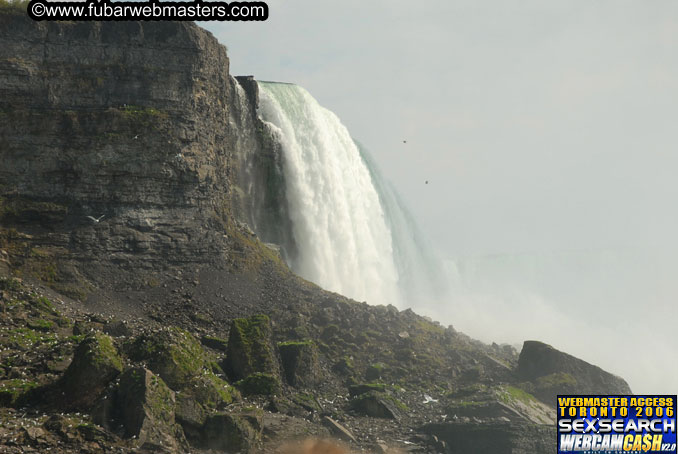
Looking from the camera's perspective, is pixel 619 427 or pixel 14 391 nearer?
pixel 14 391

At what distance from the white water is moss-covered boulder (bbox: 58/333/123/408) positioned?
22714 mm

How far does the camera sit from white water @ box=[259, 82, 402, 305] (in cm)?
4203

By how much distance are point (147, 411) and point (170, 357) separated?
2837 millimetres

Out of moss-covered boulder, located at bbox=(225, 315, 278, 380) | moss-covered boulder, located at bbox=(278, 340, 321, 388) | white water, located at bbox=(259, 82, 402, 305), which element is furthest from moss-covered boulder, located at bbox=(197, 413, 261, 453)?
white water, located at bbox=(259, 82, 402, 305)

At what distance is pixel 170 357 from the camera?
68.2ft

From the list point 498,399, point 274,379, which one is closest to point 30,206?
point 274,379

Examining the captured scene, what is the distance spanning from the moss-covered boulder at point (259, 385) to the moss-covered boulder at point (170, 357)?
6.53 ft

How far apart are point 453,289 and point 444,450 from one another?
41.5m

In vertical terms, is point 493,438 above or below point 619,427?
below

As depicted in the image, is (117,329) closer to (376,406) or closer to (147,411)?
(147,411)

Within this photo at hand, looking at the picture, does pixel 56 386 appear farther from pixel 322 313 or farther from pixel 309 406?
pixel 322 313

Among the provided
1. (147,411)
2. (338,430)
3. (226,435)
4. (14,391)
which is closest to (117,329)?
(14,391)

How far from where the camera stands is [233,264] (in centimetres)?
3334

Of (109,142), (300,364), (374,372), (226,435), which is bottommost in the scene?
A: (226,435)
